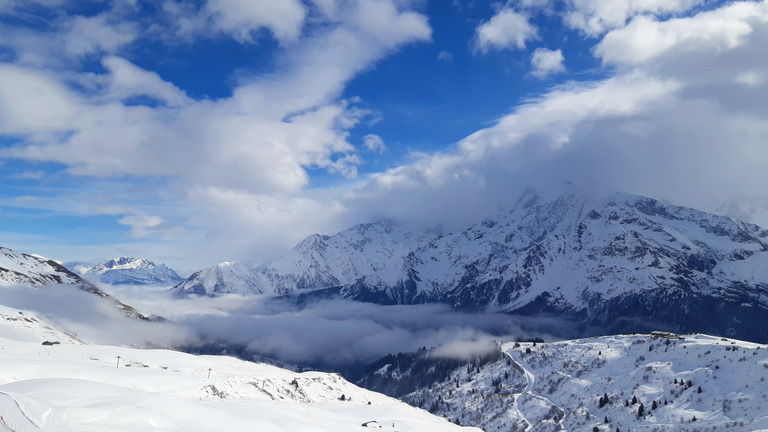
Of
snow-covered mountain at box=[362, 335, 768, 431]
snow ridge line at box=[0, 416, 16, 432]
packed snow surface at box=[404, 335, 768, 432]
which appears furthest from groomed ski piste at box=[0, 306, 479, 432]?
snow-covered mountain at box=[362, 335, 768, 431]

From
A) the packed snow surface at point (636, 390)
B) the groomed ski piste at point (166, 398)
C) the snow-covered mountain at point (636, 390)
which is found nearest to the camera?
the groomed ski piste at point (166, 398)

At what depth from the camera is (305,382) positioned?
120 metres

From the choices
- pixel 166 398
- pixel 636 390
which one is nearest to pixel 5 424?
pixel 166 398

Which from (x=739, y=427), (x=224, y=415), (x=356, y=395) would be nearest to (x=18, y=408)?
(x=224, y=415)

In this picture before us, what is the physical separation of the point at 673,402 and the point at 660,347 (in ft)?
126

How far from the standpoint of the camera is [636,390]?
440 ft

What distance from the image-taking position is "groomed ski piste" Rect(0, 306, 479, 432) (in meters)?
41.3

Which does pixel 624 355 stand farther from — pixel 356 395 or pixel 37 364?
pixel 37 364

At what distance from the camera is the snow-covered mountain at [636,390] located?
110 metres

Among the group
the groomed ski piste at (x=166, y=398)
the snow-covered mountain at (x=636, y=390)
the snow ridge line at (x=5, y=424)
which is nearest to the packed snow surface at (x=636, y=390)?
the snow-covered mountain at (x=636, y=390)

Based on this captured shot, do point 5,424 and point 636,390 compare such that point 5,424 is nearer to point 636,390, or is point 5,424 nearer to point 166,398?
point 166,398

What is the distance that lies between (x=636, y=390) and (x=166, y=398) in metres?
123

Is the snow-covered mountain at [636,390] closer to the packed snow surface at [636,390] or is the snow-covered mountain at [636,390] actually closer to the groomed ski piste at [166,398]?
the packed snow surface at [636,390]

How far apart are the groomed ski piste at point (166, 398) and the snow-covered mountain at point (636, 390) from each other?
1990 inches
